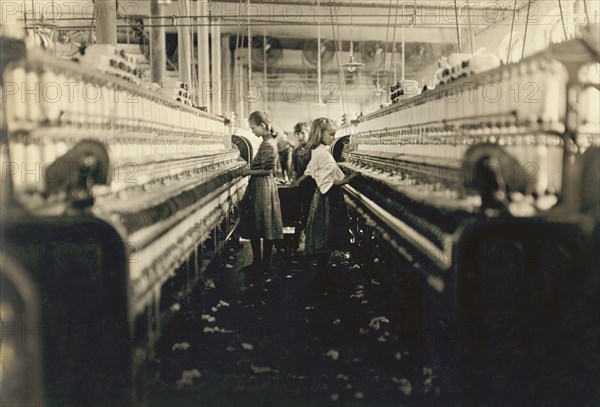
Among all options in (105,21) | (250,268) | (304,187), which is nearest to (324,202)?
(250,268)

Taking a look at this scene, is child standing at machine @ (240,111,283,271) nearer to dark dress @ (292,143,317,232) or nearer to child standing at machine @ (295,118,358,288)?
child standing at machine @ (295,118,358,288)

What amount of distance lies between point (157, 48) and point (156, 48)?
1 centimetres

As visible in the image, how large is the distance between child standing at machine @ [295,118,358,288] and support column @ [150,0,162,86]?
256 centimetres

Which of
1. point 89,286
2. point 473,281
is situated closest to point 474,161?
point 473,281

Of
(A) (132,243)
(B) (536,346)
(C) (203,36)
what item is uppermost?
(C) (203,36)

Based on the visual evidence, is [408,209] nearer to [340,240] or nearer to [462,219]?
[462,219]

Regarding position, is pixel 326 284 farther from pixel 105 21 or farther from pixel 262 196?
pixel 105 21

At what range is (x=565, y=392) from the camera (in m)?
2.73

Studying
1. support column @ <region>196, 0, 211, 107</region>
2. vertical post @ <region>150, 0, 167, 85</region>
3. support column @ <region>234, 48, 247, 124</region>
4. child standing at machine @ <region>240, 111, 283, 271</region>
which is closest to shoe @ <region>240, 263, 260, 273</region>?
child standing at machine @ <region>240, 111, 283, 271</region>

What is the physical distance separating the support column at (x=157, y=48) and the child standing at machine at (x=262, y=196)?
1745mm

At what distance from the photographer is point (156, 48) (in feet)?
23.5

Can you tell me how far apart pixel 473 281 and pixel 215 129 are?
17.7ft

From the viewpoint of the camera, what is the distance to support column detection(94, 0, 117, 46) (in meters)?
4.45

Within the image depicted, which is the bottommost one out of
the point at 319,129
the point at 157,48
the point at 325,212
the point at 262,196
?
the point at 325,212
